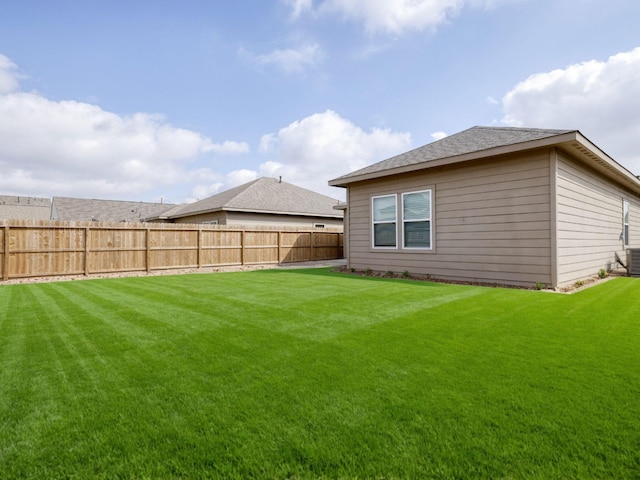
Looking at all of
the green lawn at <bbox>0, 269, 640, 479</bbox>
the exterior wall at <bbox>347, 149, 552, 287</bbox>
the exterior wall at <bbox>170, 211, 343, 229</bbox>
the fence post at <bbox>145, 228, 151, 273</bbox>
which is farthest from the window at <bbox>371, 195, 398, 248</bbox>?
the exterior wall at <bbox>170, 211, 343, 229</bbox>

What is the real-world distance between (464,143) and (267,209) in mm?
11752

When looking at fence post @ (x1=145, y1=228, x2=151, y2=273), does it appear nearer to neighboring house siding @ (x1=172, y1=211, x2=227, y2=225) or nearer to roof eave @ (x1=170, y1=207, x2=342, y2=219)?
roof eave @ (x1=170, y1=207, x2=342, y2=219)

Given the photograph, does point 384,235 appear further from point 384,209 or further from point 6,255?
point 6,255

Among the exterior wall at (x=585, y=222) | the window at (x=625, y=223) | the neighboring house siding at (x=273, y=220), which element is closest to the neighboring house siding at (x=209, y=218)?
the neighboring house siding at (x=273, y=220)

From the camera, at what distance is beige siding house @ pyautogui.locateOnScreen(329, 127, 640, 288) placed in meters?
7.02

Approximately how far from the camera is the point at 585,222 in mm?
8312

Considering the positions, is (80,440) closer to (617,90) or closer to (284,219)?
(617,90)

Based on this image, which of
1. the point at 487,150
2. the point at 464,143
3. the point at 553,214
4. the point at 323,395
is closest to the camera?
the point at 323,395

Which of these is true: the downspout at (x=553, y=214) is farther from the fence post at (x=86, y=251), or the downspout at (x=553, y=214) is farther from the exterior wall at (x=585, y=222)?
the fence post at (x=86, y=251)

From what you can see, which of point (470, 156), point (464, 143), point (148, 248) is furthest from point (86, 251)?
point (464, 143)

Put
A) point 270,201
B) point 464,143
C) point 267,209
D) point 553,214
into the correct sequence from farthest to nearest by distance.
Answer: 1. point 270,201
2. point 267,209
3. point 464,143
4. point 553,214

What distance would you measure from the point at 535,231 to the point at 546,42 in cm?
564

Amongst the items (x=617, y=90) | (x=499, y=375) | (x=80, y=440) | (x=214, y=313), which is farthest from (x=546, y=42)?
(x=80, y=440)

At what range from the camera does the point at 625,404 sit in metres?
2.18
